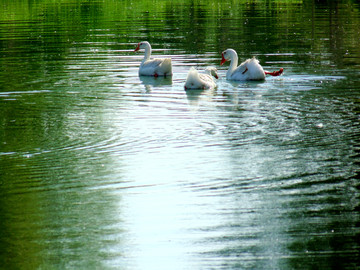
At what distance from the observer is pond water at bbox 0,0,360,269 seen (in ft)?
24.4

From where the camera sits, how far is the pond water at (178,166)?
744cm

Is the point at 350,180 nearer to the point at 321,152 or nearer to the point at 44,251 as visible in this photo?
the point at 321,152

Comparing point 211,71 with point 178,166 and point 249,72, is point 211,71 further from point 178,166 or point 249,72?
point 178,166

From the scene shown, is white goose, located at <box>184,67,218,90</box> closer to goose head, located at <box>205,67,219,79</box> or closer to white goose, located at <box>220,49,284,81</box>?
goose head, located at <box>205,67,219,79</box>

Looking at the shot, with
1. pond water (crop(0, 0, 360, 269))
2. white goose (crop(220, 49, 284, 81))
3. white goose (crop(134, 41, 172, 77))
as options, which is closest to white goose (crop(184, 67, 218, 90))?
pond water (crop(0, 0, 360, 269))

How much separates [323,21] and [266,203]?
3007 cm

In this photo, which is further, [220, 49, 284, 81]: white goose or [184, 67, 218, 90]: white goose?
[220, 49, 284, 81]: white goose

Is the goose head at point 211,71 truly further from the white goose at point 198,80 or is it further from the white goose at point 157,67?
the white goose at point 157,67

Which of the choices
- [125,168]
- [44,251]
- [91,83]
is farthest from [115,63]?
[44,251]

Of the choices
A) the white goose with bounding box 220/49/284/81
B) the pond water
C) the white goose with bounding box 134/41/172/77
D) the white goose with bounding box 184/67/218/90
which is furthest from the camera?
the white goose with bounding box 134/41/172/77

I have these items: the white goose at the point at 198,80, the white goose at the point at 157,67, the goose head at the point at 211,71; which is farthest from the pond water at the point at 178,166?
the goose head at the point at 211,71

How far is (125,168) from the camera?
1044cm

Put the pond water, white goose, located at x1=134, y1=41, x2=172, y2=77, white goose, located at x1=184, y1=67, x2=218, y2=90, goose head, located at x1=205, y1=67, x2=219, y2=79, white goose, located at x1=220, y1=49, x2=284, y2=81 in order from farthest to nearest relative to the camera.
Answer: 1. white goose, located at x1=134, y1=41, x2=172, y2=77
2. goose head, located at x1=205, y1=67, x2=219, y2=79
3. white goose, located at x1=220, y1=49, x2=284, y2=81
4. white goose, located at x1=184, y1=67, x2=218, y2=90
5. the pond water

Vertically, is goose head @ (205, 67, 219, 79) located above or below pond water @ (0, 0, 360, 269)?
above
